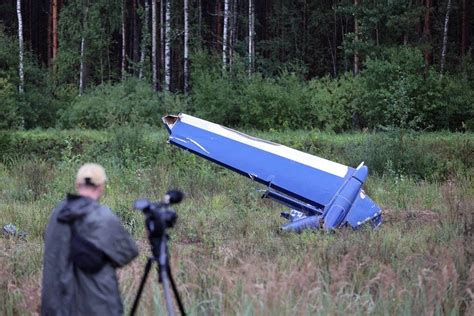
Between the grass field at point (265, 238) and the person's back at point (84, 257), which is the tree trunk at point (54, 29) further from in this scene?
the person's back at point (84, 257)

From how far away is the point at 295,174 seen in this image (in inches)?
366

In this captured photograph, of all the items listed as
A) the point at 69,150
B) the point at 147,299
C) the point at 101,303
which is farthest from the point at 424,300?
the point at 69,150

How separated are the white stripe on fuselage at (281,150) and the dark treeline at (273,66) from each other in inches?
257

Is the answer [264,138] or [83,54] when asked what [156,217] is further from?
[83,54]

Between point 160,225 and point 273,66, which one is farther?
point 273,66

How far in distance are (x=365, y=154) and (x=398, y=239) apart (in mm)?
7458

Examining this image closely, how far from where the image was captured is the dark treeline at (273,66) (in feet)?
72.7

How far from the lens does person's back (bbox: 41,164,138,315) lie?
158 inches

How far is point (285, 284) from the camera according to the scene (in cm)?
491

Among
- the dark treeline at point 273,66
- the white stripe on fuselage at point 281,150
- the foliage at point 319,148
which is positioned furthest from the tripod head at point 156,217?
the dark treeline at point 273,66

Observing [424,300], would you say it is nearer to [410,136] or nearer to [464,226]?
[464,226]

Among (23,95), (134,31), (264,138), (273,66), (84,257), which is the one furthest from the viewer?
(134,31)

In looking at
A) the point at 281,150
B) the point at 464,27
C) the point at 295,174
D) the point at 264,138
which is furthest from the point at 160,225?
the point at 464,27

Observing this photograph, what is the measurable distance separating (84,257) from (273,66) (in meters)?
29.1
